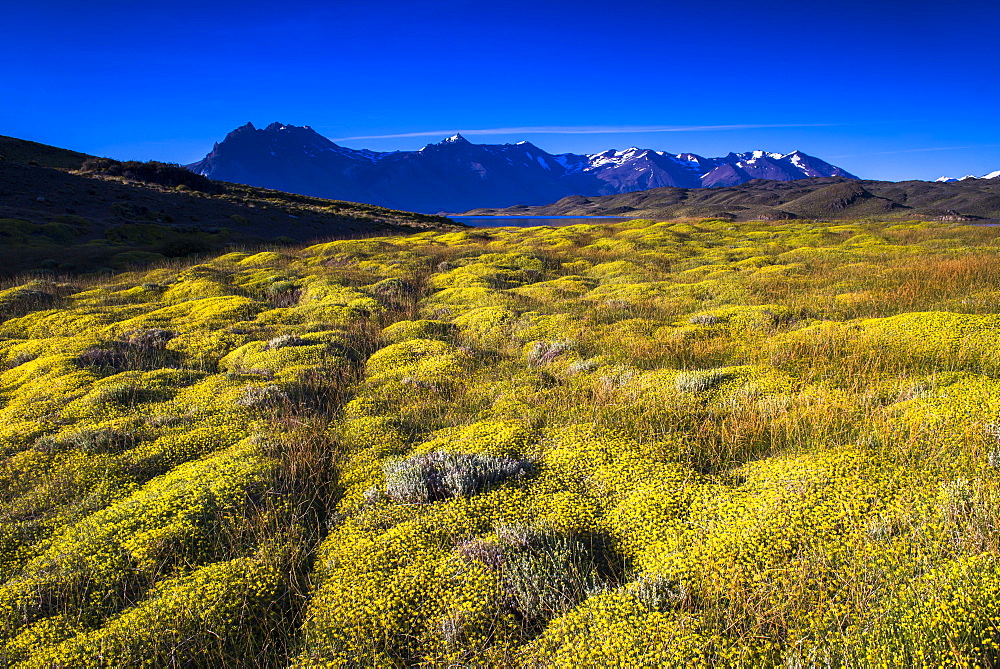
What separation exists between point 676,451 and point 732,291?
10.0 metres

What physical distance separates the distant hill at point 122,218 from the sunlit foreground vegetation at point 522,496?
68.9 ft

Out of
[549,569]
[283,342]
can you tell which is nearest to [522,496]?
[549,569]

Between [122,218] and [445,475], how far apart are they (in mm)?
49023

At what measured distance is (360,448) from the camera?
625 centimetres

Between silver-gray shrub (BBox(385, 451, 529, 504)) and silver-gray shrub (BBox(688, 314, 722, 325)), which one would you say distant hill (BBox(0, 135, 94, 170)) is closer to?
silver-gray shrub (BBox(385, 451, 529, 504))

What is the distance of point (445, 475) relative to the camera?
5141 mm

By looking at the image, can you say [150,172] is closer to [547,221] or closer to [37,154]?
[37,154]

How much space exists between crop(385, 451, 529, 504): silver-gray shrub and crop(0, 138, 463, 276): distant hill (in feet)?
88.0

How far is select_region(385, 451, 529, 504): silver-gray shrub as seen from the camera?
5.01 meters

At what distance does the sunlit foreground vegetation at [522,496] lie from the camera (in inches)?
131

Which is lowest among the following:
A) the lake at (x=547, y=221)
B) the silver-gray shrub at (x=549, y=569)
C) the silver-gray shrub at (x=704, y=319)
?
the silver-gray shrub at (x=549, y=569)

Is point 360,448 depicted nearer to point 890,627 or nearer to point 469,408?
point 469,408

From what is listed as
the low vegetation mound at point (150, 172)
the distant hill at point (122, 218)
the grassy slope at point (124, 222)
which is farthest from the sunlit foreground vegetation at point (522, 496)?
the low vegetation mound at point (150, 172)

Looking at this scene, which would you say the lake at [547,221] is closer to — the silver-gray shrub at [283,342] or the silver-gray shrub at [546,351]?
the silver-gray shrub at [283,342]
